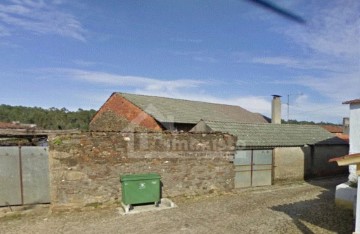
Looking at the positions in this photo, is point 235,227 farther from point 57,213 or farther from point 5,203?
point 5,203

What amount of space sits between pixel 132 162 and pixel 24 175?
332 cm

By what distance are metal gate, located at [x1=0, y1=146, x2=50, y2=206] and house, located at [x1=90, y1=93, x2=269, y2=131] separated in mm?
10212

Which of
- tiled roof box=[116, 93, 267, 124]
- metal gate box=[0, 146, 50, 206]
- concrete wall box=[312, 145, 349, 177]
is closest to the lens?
metal gate box=[0, 146, 50, 206]

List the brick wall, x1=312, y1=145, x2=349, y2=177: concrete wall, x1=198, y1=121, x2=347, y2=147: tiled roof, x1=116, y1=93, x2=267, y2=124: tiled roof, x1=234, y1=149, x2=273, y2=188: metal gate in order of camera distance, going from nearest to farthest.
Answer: x1=234, y1=149, x2=273, y2=188: metal gate
x1=198, y1=121, x2=347, y2=147: tiled roof
x1=312, y1=145, x2=349, y2=177: concrete wall
the brick wall
x1=116, y1=93, x2=267, y2=124: tiled roof

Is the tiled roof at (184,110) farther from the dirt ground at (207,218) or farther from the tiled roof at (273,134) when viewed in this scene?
the dirt ground at (207,218)

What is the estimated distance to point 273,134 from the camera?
13.8 m

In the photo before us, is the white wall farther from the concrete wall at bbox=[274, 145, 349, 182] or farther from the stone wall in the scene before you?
the concrete wall at bbox=[274, 145, 349, 182]

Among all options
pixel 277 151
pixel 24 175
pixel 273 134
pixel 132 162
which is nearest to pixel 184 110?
pixel 273 134

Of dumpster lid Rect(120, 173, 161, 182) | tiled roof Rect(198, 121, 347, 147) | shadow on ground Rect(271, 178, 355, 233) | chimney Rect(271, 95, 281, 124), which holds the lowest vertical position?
shadow on ground Rect(271, 178, 355, 233)

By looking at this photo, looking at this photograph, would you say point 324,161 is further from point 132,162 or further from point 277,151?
point 132,162

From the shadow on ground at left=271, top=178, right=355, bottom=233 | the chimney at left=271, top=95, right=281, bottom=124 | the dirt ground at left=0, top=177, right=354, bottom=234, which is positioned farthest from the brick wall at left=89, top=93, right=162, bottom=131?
the shadow on ground at left=271, top=178, right=355, bottom=233

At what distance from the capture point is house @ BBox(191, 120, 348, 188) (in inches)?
476

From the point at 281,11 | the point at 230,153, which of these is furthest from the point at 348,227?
the point at 281,11

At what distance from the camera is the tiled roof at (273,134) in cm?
1238
